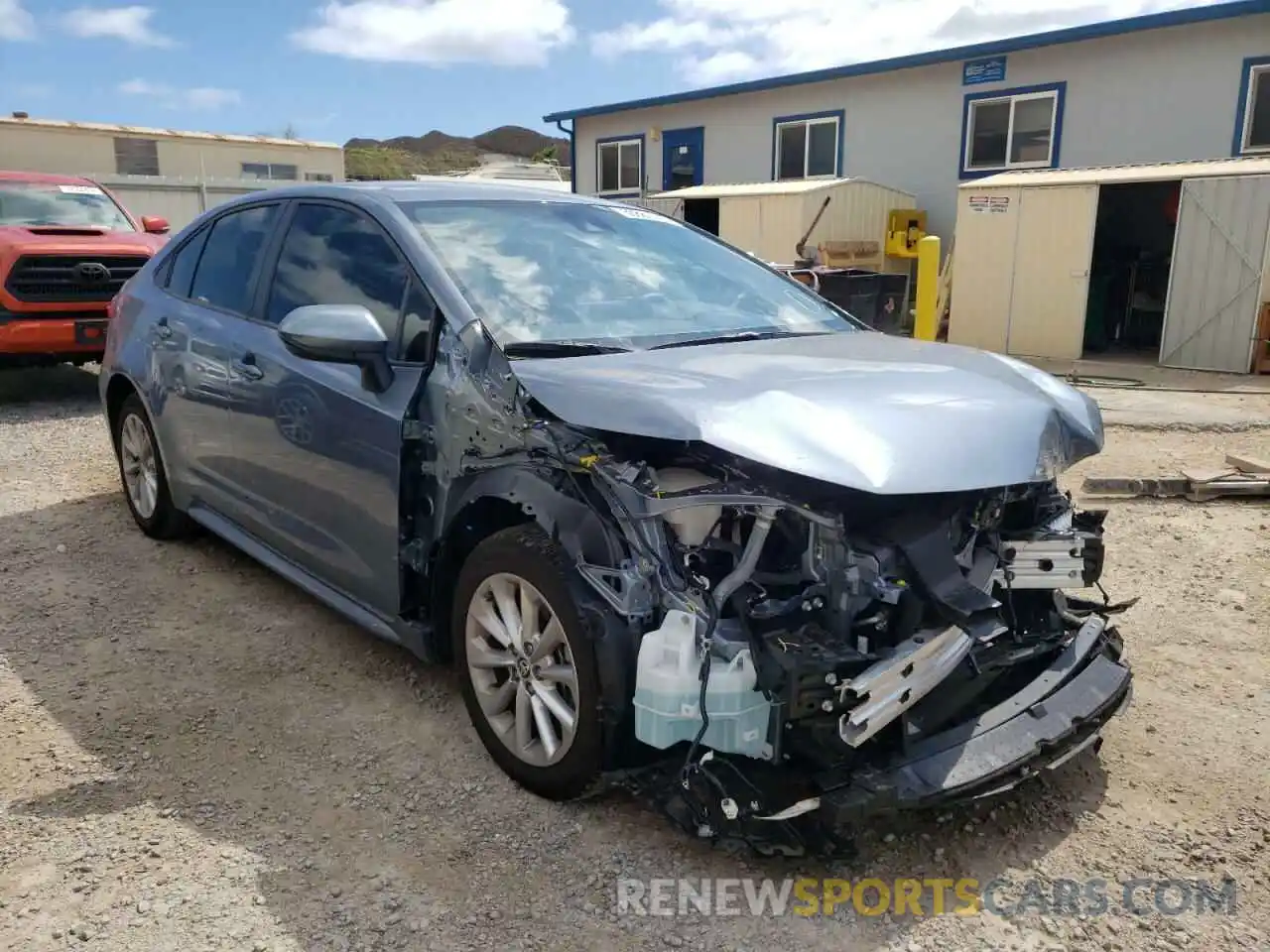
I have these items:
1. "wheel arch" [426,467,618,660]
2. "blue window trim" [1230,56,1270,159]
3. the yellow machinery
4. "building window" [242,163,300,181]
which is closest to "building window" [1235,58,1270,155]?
"blue window trim" [1230,56,1270,159]

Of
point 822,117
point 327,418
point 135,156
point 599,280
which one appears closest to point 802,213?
point 822,117

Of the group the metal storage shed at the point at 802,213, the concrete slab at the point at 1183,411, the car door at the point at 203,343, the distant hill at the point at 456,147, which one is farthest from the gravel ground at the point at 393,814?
the distant hill at the point at 456,147

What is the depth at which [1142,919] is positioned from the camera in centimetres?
242

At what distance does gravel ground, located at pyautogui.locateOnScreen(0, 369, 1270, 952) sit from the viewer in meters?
2.39

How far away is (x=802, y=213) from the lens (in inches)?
581

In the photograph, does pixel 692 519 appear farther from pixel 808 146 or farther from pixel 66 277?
pixel 808 146

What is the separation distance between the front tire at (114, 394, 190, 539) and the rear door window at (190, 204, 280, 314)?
86 cm

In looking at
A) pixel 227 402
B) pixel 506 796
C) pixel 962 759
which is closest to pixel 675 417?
pixel 962 759

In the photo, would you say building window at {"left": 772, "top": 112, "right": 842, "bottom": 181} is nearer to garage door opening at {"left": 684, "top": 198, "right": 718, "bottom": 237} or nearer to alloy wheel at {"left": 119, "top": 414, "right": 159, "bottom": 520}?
garage door opening at {"left": 684, "top": 198, "right": 718, "bottom": 237}

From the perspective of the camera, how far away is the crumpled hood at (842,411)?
2346mm

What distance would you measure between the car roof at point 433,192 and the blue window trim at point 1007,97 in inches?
507

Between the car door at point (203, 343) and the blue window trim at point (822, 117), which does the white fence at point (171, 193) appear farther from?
the car door at point (203, 343)

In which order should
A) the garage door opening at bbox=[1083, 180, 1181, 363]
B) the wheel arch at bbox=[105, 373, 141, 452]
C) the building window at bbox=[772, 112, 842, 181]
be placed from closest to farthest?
1. the wheel arch at bbox=[105, 373, 141, 452]
2. the garage door opening at bbox=[1083, 180, 1181, 363]
3. the building window at bbox=[772, 112, 842, 181]

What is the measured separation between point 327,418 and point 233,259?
52.6 inches
